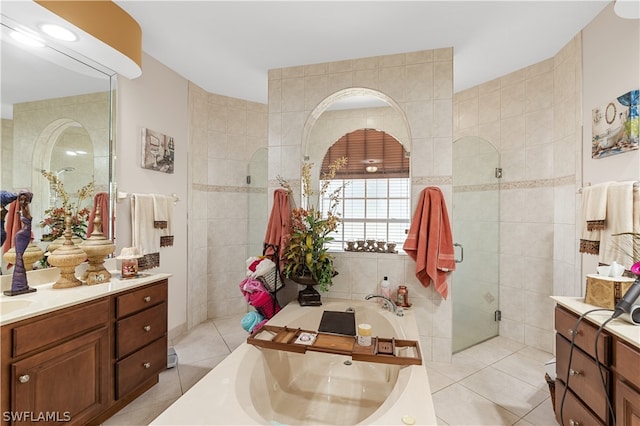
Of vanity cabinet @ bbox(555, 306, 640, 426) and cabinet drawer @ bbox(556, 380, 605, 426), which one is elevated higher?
vanity cabinet @ bbox(555, 306, 640, 426)

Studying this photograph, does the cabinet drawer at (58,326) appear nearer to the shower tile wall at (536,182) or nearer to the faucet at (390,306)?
the faucet at (390,306)

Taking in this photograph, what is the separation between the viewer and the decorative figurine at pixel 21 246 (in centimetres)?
153

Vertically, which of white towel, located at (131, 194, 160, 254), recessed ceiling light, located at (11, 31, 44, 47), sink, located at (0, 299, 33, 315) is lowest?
sink, located at (0, 299, 33, 315)

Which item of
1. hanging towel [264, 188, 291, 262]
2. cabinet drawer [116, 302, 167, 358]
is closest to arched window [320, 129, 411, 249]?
hanging towel [264, 188, 291, 262]

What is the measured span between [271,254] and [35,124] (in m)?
1.84

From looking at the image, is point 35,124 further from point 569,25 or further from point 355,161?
point 569,25

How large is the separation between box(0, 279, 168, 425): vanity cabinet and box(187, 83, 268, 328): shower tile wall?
111 centimetres

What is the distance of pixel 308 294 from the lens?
236 cm

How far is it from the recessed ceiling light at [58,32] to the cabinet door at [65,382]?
6.03 ft

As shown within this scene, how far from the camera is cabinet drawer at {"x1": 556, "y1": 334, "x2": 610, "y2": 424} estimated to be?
121 centimetres

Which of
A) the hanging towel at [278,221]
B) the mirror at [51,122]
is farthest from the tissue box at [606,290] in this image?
the mirror at [51,122]

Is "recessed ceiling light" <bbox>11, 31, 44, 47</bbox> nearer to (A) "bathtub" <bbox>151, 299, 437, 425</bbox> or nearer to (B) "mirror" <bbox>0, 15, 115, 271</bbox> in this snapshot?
(B) "mirror" <bbox>0, 15, 115, 271</bbox>

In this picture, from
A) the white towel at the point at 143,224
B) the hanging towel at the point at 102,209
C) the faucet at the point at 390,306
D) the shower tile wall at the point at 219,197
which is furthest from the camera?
the shower tile wall at the point at 219,197

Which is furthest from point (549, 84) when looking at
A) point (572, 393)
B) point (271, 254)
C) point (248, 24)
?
point (271, 254)
